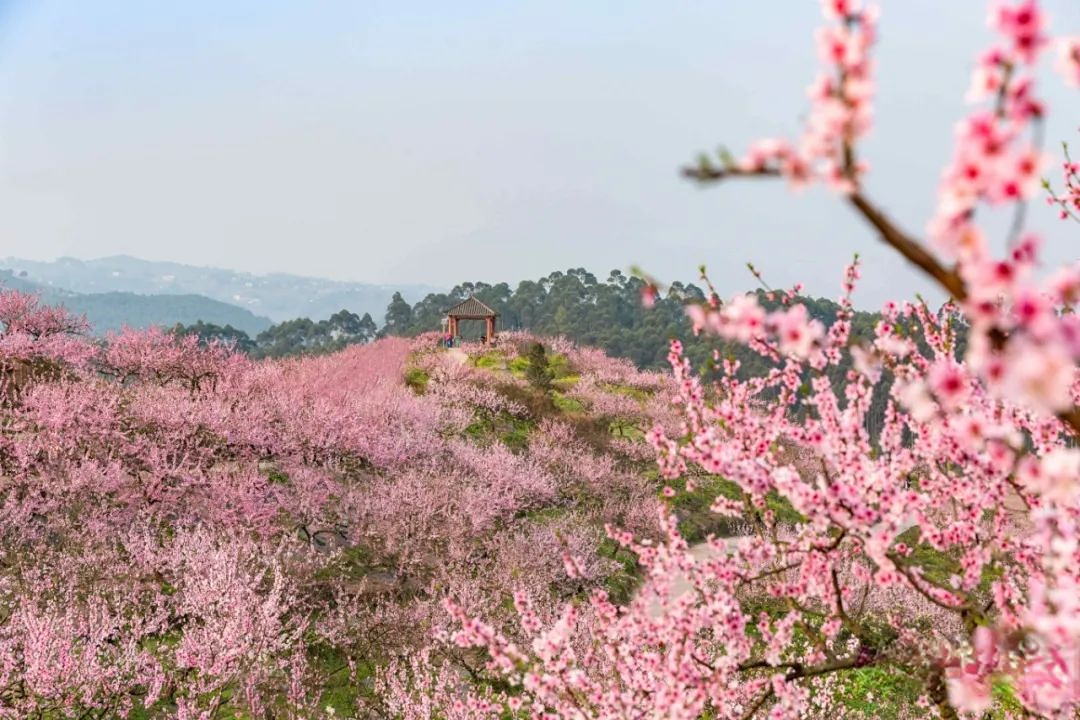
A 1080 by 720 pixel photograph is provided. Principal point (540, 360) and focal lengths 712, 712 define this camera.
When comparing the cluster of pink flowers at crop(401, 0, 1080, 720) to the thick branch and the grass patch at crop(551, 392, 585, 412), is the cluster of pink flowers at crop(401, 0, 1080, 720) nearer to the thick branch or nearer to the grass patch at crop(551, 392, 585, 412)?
the thick branch

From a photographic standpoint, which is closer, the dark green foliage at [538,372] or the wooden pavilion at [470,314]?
the dark green foliage at [538,372]

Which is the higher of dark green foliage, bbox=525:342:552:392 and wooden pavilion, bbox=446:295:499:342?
wooden pavilion, bbox=446:295:499:342

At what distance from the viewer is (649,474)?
2825 centimetres

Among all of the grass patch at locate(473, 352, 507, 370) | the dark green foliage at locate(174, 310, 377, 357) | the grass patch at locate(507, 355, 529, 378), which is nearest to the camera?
the grass patch at locate(507, 355, 529, 378)

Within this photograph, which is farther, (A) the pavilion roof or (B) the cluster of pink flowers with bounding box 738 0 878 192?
(A) the pavilion roof

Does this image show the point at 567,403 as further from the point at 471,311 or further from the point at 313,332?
the point at 313,332

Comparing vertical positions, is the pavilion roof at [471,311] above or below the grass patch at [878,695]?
above

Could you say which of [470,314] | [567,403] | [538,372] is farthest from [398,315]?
[567,403]

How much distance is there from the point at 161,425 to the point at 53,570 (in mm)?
4454

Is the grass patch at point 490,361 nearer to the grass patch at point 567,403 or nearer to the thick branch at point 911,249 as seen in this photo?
the grass patch at point 567,403

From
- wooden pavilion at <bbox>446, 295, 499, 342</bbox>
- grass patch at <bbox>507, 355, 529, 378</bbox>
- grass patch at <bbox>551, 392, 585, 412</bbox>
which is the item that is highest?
wooden pavilion at <bbox>446, 295, 499, 342</bbox>

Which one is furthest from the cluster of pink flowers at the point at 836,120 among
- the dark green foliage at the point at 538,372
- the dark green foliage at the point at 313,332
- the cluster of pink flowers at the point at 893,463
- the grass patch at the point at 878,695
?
the dark green foliage at the point at 313,332

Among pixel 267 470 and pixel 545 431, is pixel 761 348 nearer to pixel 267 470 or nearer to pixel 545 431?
pixel 267 470

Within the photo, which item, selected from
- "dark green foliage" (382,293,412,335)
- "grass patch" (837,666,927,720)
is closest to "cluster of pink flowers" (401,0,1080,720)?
"grass patch" (837,666,927,720)
